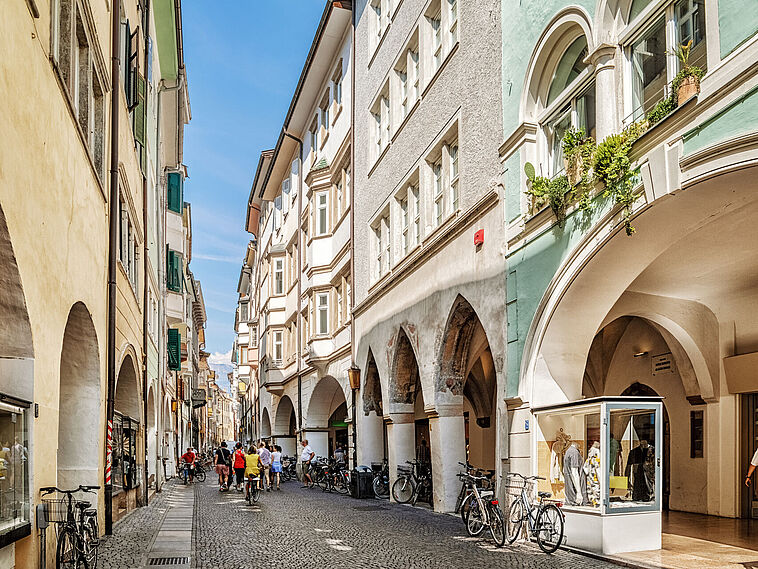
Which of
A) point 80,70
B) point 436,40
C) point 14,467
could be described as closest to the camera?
point 14,467

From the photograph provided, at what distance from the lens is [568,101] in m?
14.2

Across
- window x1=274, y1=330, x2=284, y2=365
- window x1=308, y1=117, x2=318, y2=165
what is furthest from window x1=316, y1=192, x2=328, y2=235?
window x1=274, y1=330, x2=284, y2=365

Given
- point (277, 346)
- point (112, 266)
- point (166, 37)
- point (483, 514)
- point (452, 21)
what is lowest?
point (483, 514)

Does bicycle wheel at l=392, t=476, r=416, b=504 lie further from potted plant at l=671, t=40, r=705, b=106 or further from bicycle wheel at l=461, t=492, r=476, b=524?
potted plant at l=671, t=40, r=705, b=106

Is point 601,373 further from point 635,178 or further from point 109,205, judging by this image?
point 109,205

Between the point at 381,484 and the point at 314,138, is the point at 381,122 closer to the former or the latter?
the point at 381,484

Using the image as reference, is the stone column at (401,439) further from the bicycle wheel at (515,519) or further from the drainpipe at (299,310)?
the drainpipe at (299,310)

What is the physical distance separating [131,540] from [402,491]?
9.33 m

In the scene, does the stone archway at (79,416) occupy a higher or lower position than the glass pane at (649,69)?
lower

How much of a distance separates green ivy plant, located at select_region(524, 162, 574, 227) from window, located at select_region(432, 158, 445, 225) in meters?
5.89

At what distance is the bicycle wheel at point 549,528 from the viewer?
42.0ft

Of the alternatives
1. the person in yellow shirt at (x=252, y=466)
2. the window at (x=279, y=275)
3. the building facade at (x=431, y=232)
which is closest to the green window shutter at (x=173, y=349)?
the window at (x=279, y=275)

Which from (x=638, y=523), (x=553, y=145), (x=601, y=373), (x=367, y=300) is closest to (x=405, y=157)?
(x=367, y=300)

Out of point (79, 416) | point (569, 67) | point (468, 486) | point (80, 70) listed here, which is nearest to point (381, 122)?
point (569, 67)
